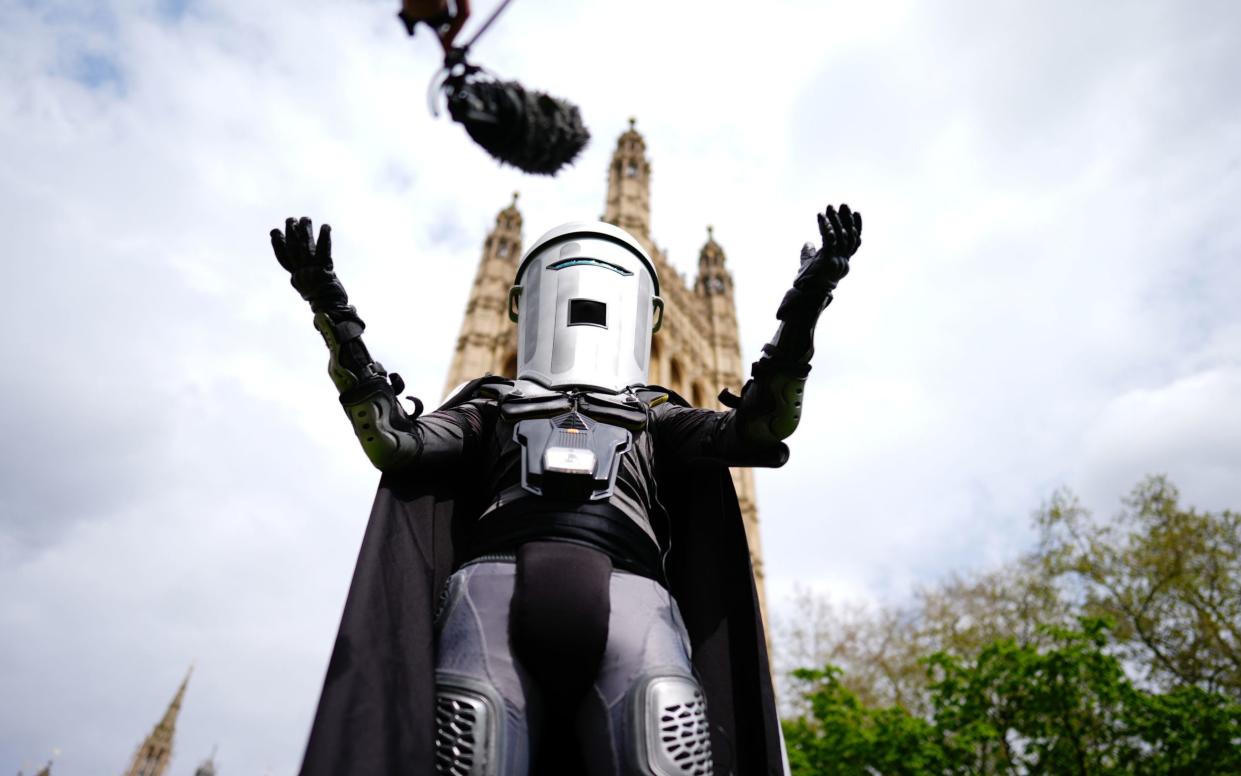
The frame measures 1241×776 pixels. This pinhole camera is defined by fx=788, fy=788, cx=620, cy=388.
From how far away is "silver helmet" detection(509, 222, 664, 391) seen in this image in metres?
2.91

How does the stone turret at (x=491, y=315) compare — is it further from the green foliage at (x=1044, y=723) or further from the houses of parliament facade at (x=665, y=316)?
the green foliage at (x=1044, y=723)

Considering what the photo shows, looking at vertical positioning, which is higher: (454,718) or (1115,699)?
(1115,699)

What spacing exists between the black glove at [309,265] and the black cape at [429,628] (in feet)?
2.04

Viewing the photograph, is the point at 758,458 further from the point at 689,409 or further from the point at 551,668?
the point at 551,668

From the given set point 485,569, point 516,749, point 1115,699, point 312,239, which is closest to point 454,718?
point 516,749

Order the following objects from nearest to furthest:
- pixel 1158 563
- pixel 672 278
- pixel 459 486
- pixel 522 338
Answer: pixel 459 486 < pixel 522 338 < pixel 1158 563 < pixel 672 278

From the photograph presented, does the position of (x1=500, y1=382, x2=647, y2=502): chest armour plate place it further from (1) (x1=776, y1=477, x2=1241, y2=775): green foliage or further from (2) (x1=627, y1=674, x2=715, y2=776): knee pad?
(1) (x1=776, y1=477, x2=1241, y2=775): green foliage

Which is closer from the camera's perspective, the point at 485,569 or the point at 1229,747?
the point at 485,569

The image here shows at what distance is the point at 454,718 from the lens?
200 cm

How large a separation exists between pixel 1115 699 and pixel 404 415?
428 inches

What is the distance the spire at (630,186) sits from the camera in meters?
32.2

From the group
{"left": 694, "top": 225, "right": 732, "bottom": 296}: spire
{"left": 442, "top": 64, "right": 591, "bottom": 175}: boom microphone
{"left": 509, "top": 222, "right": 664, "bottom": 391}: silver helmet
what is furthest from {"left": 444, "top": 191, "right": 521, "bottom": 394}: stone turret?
{"left": 509, "top": 222, "right": 664, "bottom": 391}: silver helmet

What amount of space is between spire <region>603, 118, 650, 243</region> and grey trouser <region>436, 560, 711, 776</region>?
29.3m

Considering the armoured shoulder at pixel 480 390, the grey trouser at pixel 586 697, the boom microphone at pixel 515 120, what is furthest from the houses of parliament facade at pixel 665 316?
the grey trouser at pixel 586 697
